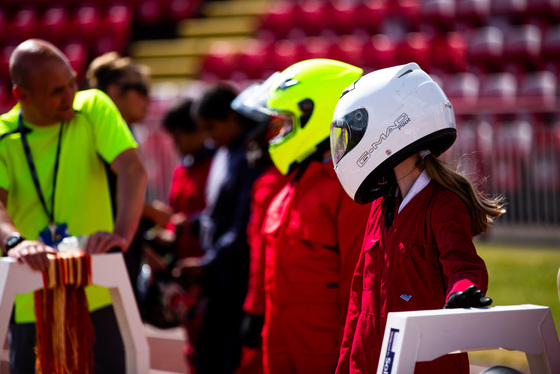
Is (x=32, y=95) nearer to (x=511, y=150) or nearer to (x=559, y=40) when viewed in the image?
(x=511, y=150)

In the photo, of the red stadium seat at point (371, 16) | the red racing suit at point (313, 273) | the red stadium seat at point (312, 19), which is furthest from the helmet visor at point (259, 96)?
the red stadium seat at point (312, 19)

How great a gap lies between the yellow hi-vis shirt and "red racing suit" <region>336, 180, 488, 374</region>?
1.47m

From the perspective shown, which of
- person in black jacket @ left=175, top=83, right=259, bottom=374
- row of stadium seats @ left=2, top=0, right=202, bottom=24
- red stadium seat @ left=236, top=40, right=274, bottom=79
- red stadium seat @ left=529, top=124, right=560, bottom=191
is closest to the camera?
person in black jacket @ left=175, top=83, right=259, bottom=374

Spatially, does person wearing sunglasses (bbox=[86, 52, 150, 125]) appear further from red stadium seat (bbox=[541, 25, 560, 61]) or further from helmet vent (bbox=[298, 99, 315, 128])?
red stadium seat (bbox=[541, 25, 560, 61])

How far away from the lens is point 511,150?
10.0 metres

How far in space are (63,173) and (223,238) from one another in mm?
1774

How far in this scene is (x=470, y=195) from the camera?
2562 mm

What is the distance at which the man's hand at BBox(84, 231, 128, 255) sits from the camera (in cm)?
326

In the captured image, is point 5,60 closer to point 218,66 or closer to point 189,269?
→ point 218,66

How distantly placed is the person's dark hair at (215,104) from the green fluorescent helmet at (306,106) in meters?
1.89

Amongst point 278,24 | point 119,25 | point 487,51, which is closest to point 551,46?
point 487,51

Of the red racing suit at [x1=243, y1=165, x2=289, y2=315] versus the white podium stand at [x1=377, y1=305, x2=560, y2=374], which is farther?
the red racing suit at [x1=243, y1=165, x2=289, y2=315]

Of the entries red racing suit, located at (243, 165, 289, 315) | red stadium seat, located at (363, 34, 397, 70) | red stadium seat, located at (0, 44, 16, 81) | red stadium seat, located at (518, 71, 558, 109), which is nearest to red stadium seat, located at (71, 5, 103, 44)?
red stadium seat, located at (0, 44, 16, 81)

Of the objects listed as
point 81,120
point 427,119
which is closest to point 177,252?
point 81,120
